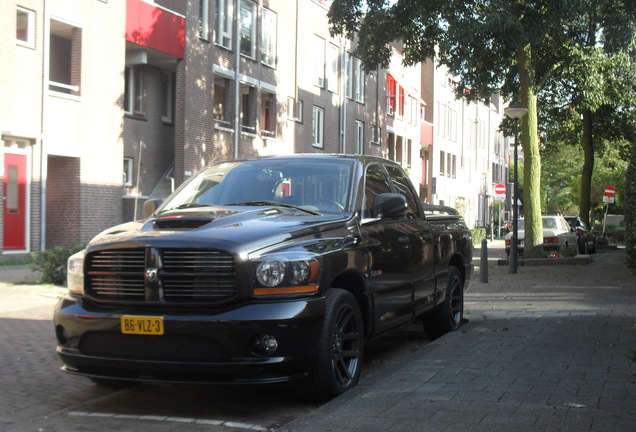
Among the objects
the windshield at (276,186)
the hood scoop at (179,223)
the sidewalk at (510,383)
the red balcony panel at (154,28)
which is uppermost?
the red balcony panel at (154,28)

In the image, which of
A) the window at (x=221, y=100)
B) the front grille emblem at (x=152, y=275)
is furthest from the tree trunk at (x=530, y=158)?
the front grille emblem at (x=152, y=275)

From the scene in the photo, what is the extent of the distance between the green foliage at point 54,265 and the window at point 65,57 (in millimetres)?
7546

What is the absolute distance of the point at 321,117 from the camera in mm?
35406

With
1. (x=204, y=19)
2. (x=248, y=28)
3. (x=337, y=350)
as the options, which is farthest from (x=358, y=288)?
(x=248, y=28)

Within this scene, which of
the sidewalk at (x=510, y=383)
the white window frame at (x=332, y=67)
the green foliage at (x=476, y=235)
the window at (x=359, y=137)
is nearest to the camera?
the sidewalk at (x=510, y=383)

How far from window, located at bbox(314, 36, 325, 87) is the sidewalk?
25.6 meters

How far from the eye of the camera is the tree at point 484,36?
20.1 metres

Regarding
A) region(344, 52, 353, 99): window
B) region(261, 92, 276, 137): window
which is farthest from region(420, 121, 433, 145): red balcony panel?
region(261, 92, 276, 137): window

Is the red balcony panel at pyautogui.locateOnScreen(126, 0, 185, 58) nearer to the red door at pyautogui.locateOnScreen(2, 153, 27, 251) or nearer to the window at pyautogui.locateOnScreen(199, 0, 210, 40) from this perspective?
the window at pyautogui.locateOnScreen(199, 0, 210, 40)

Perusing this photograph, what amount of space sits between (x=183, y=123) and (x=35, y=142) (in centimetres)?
650

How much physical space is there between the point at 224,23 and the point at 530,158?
12.0 metres

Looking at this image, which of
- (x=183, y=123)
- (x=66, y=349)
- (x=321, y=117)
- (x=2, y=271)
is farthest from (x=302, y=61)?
(x=66, y=349)

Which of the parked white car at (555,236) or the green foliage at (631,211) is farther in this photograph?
the parked white car at (555,236)

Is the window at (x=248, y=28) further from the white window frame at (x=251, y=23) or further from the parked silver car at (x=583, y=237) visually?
the parked silver car at (x=583, y=237)
